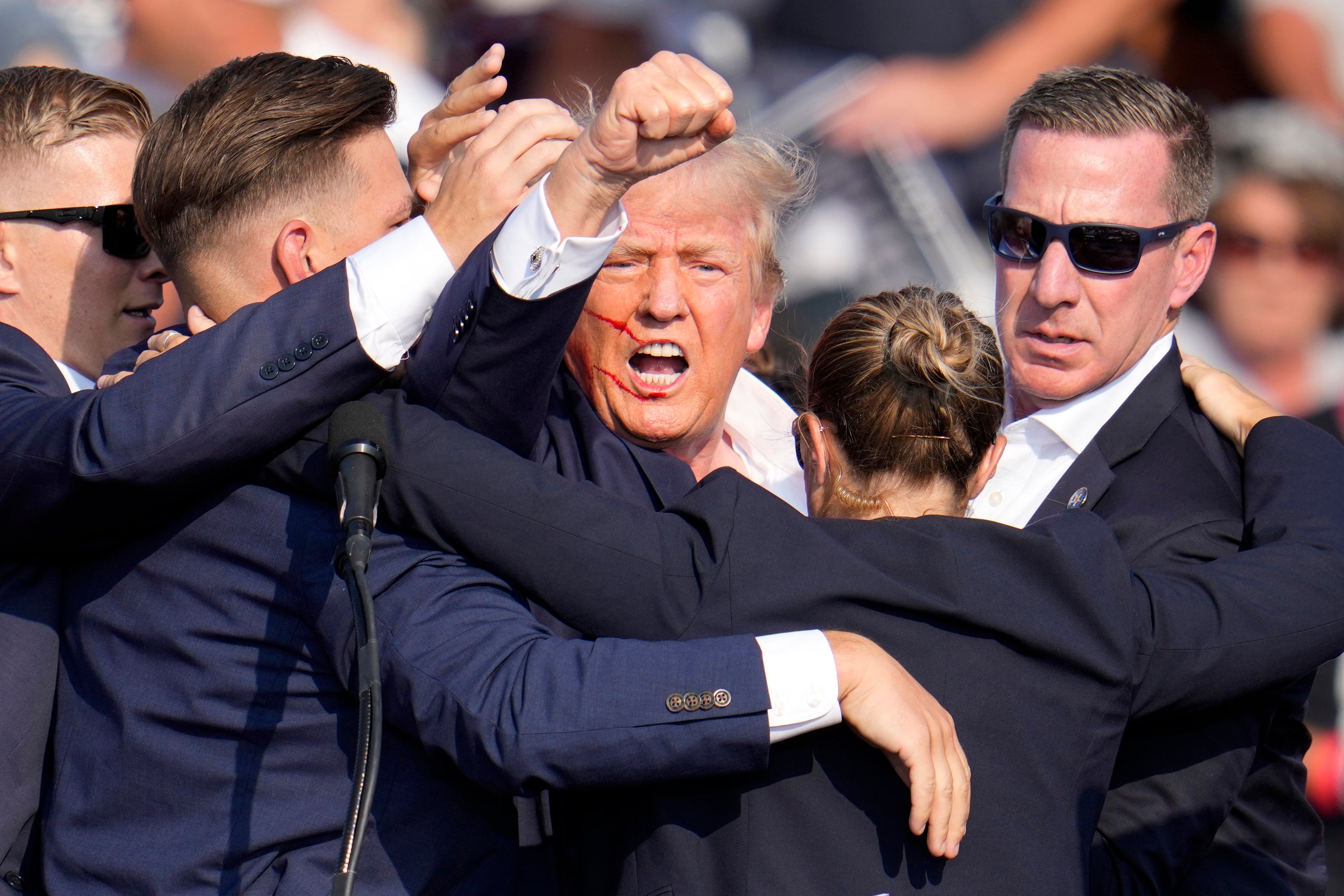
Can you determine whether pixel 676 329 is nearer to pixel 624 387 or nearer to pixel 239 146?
pixel 624 387

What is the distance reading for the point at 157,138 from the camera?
2350mm

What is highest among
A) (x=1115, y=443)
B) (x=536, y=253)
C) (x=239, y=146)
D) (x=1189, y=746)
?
(x=239, y=146)

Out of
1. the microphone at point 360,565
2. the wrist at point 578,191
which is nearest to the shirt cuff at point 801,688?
the microphone at point 360,565

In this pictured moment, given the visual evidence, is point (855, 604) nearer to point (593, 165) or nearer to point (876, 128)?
point (593, 165)

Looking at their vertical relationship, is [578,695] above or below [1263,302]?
below

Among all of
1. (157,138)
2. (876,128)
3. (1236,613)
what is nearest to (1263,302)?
(876,128)

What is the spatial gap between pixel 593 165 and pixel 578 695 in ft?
2.41

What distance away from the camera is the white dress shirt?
2.84 m

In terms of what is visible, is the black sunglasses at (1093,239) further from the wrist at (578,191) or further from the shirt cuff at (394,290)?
the shirt cuff at (394,290)

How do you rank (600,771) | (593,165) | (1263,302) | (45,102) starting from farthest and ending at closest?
(1263,302) → (45,102) → (593,165) → (600,771)

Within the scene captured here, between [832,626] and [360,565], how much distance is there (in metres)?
0.66

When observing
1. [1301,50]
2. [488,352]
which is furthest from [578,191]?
[1301,50]

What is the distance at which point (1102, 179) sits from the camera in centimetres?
296

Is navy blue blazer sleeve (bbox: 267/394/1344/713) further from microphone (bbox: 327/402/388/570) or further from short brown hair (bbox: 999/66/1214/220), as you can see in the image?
short brown hair (bbox: 999/66/1214/220)
